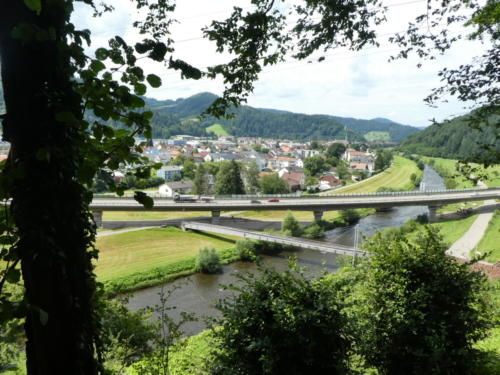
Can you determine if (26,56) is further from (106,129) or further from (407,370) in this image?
(407,370)

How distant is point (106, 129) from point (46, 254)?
1.87 feet

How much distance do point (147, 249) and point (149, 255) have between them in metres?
1.32

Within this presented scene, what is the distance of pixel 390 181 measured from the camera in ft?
206

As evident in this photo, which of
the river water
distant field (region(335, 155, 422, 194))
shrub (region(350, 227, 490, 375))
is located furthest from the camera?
distant field (region(335, 155, 422, 194))

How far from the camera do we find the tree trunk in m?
1.21

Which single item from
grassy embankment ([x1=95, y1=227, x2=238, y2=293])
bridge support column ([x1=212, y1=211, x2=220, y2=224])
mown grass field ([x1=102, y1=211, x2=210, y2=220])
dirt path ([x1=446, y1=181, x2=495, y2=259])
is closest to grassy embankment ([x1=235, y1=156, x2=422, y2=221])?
bridge support column ([x1=212, y1=211, x2=220, y2=224])

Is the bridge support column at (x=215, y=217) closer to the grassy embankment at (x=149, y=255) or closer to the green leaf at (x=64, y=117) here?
the grassy embankment at (x=149, y=255)

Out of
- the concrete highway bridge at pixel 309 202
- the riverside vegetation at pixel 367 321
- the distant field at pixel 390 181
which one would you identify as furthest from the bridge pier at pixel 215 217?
the riverside vegetation at pixel 367 321

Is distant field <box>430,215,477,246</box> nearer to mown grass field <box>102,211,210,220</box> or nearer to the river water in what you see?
the river water

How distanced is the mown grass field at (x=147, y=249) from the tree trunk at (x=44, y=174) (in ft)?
62.2

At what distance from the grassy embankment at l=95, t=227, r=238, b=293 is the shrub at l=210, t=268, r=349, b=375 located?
1385 centimetres

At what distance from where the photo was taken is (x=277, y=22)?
4102 mm

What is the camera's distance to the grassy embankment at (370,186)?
124 feet

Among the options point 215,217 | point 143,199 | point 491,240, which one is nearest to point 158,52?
point 143,199
